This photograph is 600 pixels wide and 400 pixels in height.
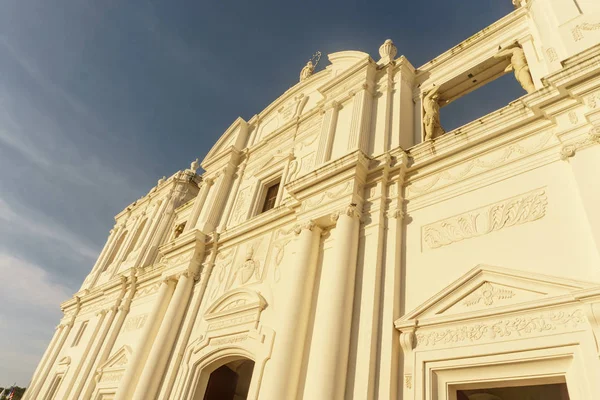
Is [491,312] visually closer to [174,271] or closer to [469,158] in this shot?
[469,158]

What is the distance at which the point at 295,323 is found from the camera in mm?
6168

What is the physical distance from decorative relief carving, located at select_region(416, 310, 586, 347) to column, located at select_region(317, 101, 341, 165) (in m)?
4.53

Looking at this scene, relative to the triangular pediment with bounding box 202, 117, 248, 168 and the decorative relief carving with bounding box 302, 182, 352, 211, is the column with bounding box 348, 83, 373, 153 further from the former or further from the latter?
the triangular pediment with bounding box 202, 117, 248, 168

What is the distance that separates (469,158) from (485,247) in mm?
1690

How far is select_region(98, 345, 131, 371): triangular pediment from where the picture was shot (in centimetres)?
1111

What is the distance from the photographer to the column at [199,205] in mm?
11831

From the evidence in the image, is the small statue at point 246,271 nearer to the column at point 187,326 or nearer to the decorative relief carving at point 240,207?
the column at point 187,326

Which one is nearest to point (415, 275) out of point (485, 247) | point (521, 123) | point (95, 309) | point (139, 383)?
point (485, 247)

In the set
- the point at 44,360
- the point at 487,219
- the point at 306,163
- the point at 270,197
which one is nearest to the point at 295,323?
the point at 487,219

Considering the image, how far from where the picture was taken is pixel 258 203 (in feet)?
35.2

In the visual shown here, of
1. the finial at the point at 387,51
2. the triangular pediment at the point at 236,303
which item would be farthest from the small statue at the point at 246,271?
the finial at the point at 387,51

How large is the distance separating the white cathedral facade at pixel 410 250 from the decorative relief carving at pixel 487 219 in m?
0.02

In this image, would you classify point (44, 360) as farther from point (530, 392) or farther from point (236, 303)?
point (530, 392)

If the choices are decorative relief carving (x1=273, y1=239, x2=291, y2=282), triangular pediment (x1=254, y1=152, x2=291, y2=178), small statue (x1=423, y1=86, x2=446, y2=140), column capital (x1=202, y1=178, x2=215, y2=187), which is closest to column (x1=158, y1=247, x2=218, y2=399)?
triangular pediment (x1=254, y1=152, x2=291, y2=178)
